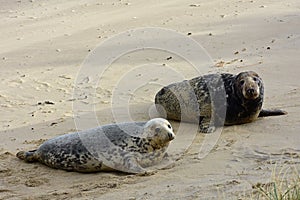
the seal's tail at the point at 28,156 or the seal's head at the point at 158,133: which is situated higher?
the seal's head at the point at 158,133

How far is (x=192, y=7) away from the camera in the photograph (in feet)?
41.7

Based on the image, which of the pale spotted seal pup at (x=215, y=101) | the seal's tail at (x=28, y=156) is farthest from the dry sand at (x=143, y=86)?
the pale spotted seal pup at (x=215, y=101)

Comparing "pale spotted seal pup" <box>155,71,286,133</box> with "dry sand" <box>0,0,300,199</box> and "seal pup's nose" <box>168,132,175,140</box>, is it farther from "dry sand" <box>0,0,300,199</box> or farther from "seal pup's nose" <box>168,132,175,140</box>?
"seal pup's nose" <box>168,132,175,140</box>

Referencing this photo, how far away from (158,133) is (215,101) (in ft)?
4.36

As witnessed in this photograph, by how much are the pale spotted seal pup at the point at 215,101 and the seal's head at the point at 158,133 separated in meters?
0.89

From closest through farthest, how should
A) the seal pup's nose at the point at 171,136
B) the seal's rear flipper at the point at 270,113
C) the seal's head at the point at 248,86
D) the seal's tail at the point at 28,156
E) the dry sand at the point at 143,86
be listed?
1. the dry sand at the point at 143,86
2. the seal pup's nose at the point at 171,136
3. the seal's tail at the point at 28,156
4. the seal's head at the point at 248,86
5. the seal's rear flipper at the point at 270,113

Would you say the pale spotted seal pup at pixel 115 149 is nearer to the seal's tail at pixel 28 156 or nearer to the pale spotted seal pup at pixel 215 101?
the seal's tail at pixel 28 156

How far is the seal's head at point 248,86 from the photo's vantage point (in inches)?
233

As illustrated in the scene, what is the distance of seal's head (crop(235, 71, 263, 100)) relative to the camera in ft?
19.5

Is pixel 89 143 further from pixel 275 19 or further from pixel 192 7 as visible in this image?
pixel 192 7

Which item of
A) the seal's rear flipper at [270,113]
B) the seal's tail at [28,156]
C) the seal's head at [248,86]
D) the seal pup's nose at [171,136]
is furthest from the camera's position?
the seal's rear flipper at [270,113]

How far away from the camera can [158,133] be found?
5090mm

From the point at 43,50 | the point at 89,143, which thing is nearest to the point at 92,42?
the point at 43,50

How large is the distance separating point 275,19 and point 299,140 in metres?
6.07
